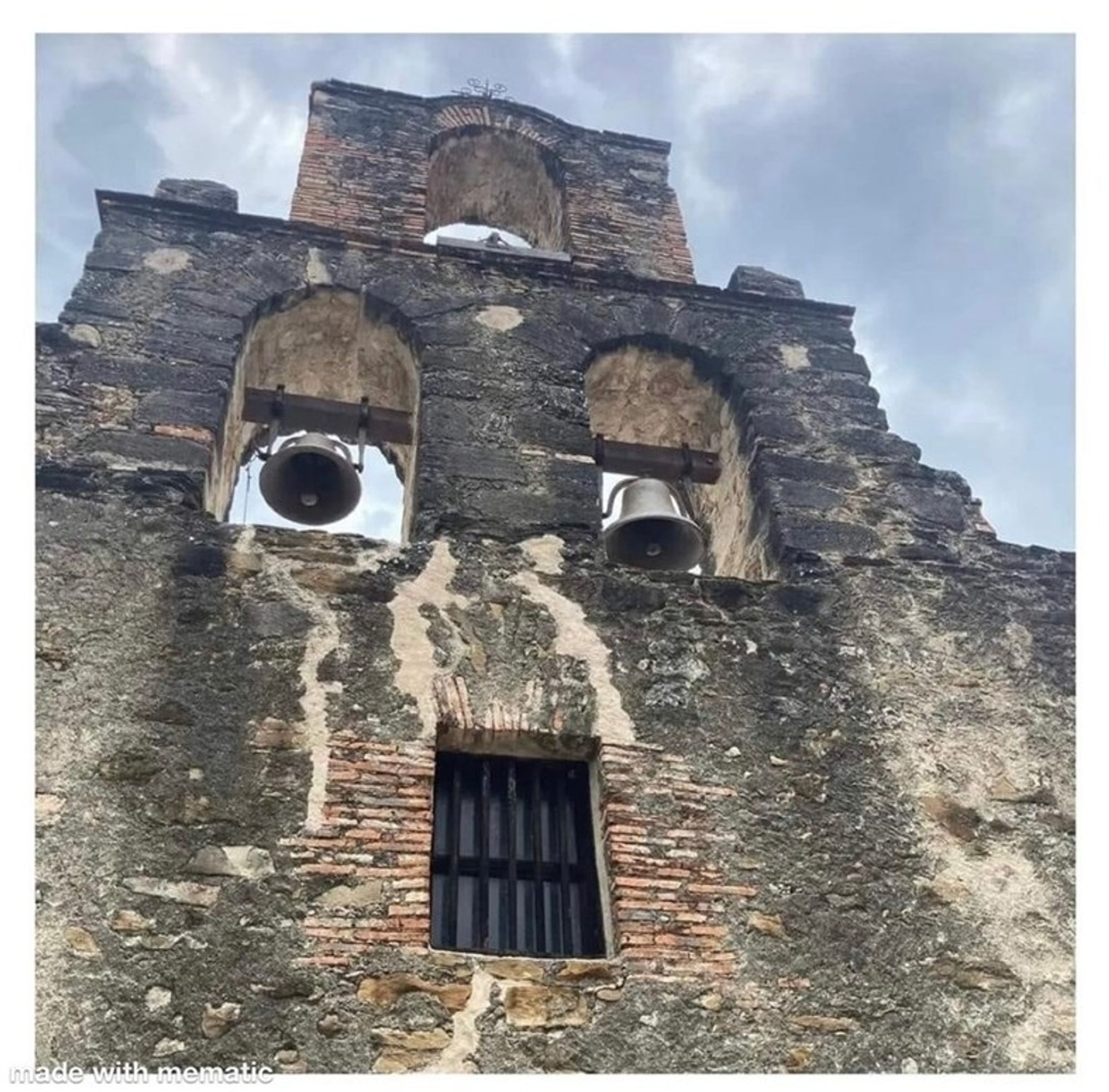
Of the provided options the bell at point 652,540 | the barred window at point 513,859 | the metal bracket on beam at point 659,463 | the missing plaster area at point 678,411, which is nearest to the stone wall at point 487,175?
the missing plaster area at point 678,411

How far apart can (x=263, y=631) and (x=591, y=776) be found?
1463 millimetres

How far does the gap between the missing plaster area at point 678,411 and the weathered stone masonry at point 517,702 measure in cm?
3

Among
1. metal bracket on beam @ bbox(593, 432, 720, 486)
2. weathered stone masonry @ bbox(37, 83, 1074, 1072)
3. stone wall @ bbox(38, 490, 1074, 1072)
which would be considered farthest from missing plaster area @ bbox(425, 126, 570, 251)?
stone wall @ bbox(38, 490, 1074, 1072)

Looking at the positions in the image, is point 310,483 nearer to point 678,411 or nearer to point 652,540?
point 652,540

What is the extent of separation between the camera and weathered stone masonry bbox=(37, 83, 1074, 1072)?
424cm

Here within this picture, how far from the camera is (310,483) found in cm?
636

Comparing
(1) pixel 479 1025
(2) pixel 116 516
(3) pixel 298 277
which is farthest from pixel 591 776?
(3) pixel 298 277

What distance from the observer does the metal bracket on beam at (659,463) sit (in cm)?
718

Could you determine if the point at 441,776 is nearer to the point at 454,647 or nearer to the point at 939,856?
the point at 454,647

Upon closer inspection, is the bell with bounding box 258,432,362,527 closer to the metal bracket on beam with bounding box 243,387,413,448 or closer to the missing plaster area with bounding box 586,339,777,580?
the metal bracket on beam with bounding box 243,387,413,448

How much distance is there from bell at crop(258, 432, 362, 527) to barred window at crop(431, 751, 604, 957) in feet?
5.81

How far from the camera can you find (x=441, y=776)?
5078 mm

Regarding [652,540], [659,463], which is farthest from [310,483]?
[659,463]

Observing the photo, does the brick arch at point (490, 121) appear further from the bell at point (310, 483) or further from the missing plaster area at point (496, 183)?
the bell at point (310, 483)
